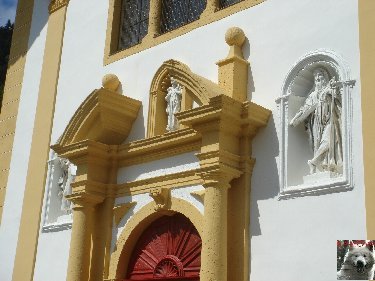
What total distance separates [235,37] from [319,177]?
7.52ft

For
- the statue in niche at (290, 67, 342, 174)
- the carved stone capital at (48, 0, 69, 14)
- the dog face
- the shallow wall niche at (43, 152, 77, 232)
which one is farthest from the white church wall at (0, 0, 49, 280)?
the dog face

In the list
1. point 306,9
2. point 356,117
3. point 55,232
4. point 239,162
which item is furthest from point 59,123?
point 356,117

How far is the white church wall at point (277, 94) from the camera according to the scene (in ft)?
23.4

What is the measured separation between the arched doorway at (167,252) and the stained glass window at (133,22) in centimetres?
327

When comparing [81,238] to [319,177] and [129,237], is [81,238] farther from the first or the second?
[319,177]

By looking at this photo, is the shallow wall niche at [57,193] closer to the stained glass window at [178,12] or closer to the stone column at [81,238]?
the stone column at [81,238]

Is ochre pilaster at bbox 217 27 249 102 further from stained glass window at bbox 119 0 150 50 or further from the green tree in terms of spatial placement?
the green tree

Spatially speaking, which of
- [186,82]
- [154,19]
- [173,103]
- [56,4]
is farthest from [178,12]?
[56,4]

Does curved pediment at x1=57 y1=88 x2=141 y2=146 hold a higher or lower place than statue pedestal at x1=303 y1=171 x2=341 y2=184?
higher

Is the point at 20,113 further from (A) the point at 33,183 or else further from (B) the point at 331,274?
(B) the point at 331,274

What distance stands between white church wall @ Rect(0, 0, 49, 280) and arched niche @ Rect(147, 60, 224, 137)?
323 centimetres

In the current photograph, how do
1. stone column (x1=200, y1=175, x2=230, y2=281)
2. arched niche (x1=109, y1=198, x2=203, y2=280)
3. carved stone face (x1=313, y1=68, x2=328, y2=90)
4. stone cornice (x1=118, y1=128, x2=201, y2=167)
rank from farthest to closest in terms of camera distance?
1. arched niche (x1=109, y1=198, x2=203, y2=280)
2. stone cornice (x1=118, y1=128, x2=201, y2=167)
3. carved stone face (x1=313, y1=68, x2=328, y2=90)
4. stone column (x1=200, y1=175, x2=230, y2=281)

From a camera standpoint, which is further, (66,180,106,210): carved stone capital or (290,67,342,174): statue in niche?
(66,180,106,210): carved stone capital

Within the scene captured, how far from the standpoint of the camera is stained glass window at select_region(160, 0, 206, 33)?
9.90 m
